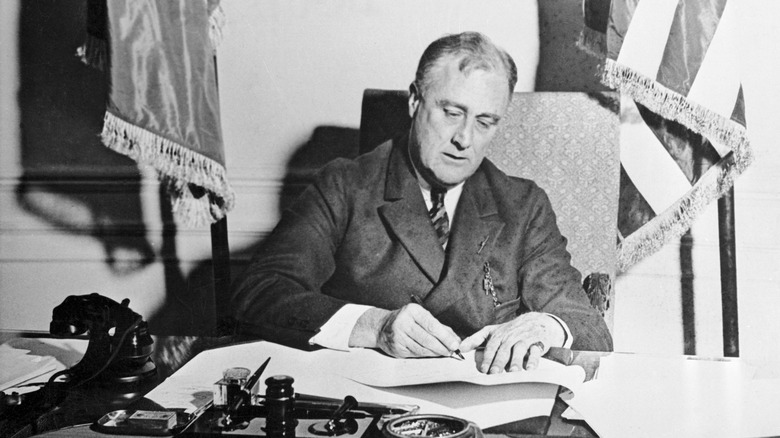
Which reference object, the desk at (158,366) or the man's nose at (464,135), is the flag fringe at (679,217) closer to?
the desk at (158,366)

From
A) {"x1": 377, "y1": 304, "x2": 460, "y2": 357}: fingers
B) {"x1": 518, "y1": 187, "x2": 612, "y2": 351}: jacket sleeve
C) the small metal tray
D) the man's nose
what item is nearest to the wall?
{"x1": 518, "y1": 187, "x2": 612, "y2": 351}: jacket sleeve

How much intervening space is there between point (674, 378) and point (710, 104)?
0.74 metres

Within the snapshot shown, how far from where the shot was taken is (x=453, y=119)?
83.1 inches

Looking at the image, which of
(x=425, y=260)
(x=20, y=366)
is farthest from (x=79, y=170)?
(x=425, y=260)

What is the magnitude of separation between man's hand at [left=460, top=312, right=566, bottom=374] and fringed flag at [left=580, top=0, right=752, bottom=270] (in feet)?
1.03

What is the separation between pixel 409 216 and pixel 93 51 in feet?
3.30

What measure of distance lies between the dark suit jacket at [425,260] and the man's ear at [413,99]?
9 cm

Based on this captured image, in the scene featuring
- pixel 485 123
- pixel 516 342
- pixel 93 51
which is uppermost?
pixel 93 51

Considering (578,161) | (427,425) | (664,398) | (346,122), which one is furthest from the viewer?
(346,122)

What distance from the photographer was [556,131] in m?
2.11

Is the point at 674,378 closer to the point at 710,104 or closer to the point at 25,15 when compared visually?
the point at 710,104

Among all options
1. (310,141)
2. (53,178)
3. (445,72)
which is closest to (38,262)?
(53,178)

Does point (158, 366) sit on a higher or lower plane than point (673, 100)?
lower

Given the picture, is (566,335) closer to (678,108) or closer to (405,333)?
(405,333)
